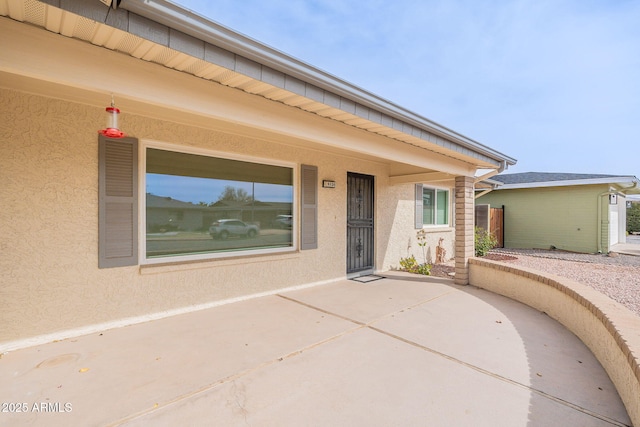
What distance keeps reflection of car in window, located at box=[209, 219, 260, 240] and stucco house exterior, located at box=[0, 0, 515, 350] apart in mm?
117

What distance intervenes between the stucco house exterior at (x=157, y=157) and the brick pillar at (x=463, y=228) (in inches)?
27.3

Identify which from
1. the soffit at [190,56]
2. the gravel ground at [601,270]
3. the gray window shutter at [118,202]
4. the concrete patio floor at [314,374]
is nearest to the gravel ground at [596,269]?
the gravel ground at [601,270]

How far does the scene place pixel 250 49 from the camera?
249cm

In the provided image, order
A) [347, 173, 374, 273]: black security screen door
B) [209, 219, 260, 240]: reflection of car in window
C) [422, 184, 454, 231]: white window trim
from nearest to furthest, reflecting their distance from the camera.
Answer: [209, 219, 260, 240]: reflection of car in window, [347, 173, 374, 273]: black security screen door, [422, 184, 454, 231]: white window trim

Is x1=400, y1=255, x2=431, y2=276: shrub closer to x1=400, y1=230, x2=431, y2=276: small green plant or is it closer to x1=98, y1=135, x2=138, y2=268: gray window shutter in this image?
x1=400, y1=230, x2=431, y2=276: small green plant

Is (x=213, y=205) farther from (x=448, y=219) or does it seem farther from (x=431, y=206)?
(x=448, y=219)

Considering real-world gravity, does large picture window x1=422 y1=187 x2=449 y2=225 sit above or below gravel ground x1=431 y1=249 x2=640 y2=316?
above

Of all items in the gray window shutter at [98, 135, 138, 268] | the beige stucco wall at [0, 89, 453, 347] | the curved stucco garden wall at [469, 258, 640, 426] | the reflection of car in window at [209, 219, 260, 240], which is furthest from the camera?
the reflection of car in window at [209, 219, 260, 240]

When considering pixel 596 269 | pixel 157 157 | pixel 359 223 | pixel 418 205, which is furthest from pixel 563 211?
pixel 157 157

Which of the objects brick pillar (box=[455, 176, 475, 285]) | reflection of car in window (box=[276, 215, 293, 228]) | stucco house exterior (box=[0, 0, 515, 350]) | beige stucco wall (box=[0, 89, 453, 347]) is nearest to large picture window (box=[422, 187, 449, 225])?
brick pillar (box=[455, 176, 475, 285])

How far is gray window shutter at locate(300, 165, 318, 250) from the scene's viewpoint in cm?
558

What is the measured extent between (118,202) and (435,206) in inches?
330

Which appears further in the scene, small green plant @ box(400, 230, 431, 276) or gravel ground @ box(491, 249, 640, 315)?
small green plant @ box(400, 230, 431, 276)

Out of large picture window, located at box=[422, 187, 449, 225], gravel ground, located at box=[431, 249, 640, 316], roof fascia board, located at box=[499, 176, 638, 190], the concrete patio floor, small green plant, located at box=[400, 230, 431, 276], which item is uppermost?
roof fascia board, located at box=[499, 176, 638, 190]
